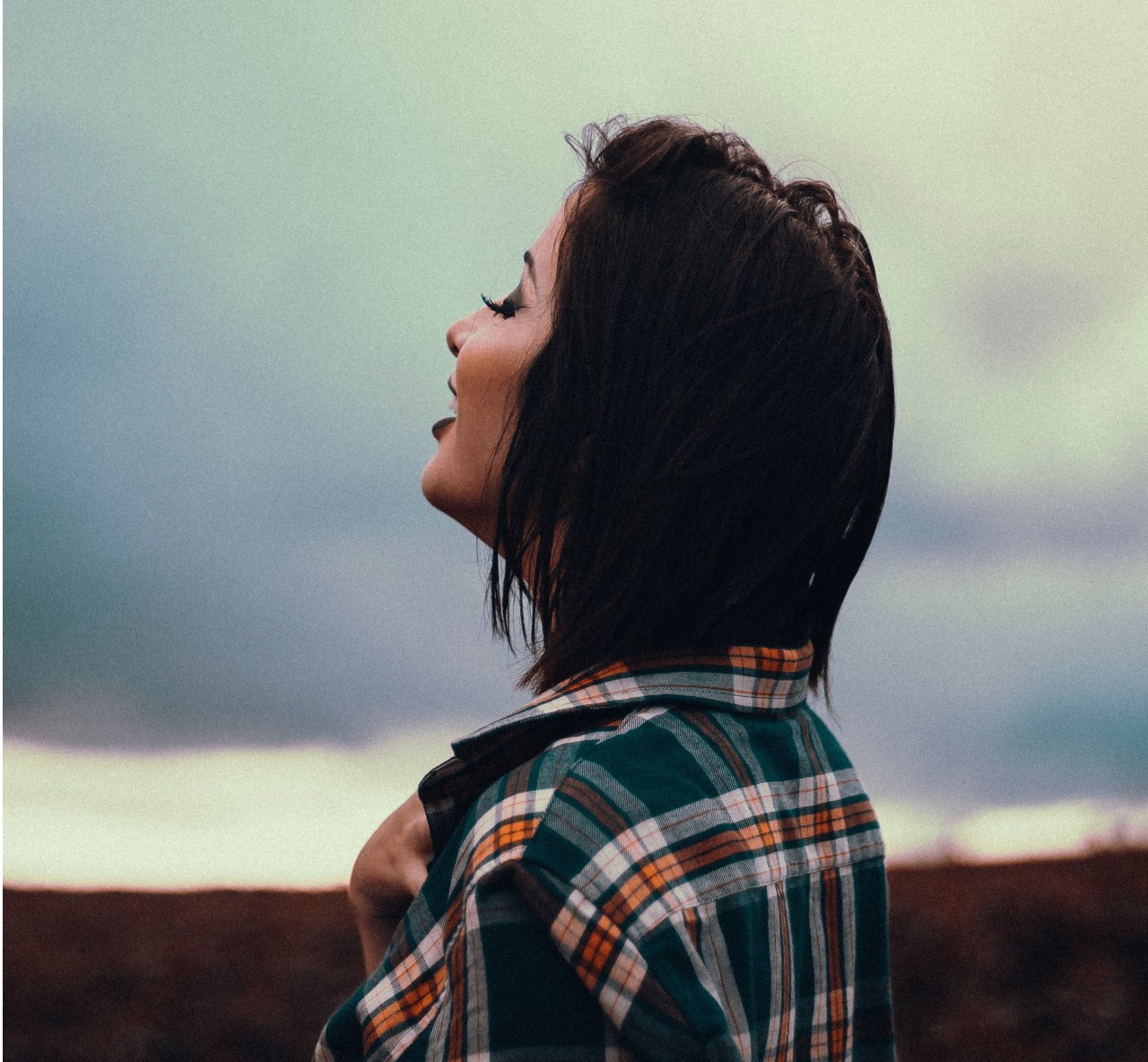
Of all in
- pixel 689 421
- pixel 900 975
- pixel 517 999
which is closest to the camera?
pixel 517 999

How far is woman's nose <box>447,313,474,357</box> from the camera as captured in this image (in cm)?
153

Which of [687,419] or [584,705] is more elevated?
[687,419]

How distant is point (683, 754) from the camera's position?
43.7 inches

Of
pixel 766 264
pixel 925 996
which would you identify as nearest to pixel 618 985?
pixel 766 264

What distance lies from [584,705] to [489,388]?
461 millimetres

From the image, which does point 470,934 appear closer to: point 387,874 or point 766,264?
point 387,874

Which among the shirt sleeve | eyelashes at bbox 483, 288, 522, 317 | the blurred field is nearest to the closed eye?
eyelashes at bbox 483, 288, 522, 317

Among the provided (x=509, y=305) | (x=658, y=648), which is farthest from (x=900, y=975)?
(x=509, y=305)

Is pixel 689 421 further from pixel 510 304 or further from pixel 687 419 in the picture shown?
pixel 510 304

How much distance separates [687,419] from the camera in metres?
1.27

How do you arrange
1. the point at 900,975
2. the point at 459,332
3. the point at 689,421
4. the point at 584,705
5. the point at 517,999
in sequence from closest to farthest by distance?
the point at 517,999, the point at 584,705, the point at 689,421, the point at 459,332, the point at 900,975

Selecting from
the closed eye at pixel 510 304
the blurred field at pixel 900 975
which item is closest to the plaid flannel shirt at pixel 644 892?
the closed eye at pixel 510 304

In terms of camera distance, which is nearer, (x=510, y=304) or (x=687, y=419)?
(x=687, y=419)

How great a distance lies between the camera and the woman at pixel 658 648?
3.10 ft
